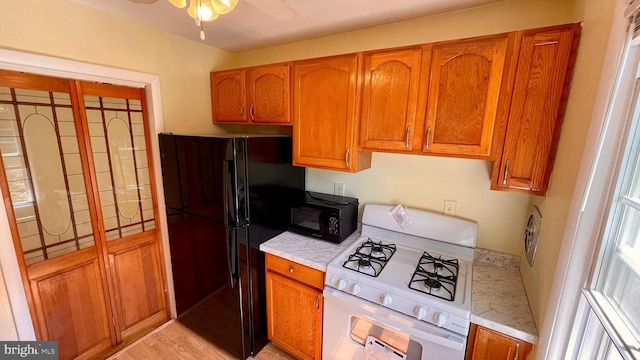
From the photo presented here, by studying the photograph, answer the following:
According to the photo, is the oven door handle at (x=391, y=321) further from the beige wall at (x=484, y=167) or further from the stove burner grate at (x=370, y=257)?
the beige wall at (x=484, y=167)

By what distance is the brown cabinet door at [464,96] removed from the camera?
4.03ft

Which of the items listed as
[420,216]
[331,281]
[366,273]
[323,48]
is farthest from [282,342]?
[323,48]

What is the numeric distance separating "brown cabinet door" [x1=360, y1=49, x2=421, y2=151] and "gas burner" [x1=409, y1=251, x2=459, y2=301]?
75cm

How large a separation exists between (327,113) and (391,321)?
1.31 metres

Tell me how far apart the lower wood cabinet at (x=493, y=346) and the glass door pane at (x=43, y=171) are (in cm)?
251

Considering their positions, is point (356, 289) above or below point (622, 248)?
below

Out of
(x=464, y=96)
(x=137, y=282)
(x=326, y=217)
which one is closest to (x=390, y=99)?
(x=464, y=96)

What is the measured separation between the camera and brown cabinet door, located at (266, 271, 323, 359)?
166cm

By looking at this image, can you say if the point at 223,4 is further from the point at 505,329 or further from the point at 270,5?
the point at 505,329

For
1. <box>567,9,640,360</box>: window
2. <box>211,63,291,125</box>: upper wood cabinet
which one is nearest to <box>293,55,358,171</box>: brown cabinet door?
<box>211,63,291,125</box>: upper wood cabinet

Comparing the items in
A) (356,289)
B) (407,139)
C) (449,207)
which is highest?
(407,139)

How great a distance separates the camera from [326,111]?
1.67 m

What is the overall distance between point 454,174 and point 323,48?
55.8 inches

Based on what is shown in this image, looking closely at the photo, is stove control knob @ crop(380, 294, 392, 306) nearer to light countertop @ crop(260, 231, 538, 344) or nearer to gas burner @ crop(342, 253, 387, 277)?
gas burner @ crop(342, 253, 387, 277)
